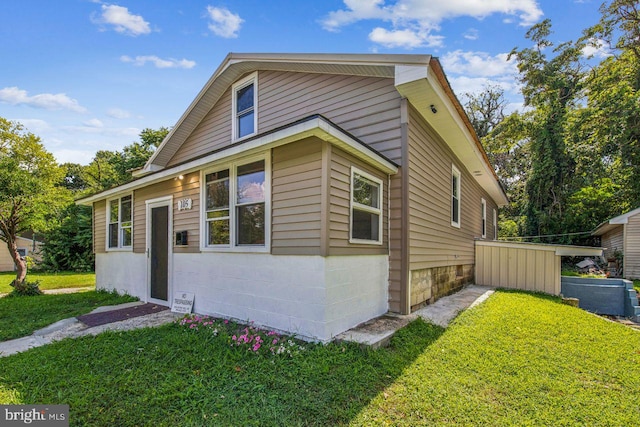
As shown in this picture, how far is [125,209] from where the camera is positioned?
7.67m

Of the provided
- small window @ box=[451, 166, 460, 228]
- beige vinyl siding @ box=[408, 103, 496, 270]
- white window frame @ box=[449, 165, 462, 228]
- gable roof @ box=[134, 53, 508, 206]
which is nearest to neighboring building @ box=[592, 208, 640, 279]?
gable roof @ box=[134, 53, 508, 206]

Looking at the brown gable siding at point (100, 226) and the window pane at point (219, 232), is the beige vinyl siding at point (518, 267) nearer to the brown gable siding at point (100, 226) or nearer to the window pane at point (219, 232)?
the window pane at point (219, 232)

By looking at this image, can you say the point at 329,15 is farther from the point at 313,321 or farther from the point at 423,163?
the point at 313,321

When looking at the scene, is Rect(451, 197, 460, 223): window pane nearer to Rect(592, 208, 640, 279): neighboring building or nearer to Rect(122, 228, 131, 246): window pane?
Rect(122, 228, 131, 246): window pane

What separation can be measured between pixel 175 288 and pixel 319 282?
366 cm

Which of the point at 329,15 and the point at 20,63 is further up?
the point at 329,15

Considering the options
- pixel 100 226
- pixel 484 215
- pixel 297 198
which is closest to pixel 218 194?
pixel 297 198

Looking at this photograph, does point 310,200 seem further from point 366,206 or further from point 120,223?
point 120,223

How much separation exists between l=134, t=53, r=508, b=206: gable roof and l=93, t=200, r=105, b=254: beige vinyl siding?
4.52 ft

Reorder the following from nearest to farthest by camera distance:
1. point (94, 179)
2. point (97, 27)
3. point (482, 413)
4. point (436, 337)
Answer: point (482, 413)
point (436, 337)
point (97, 27)
point (94, 179)

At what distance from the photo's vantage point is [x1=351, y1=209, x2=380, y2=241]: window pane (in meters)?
4.27

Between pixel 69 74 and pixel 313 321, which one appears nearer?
pixel 313 321

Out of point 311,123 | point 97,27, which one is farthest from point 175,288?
point 97,27

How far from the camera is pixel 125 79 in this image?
24.8 feet
